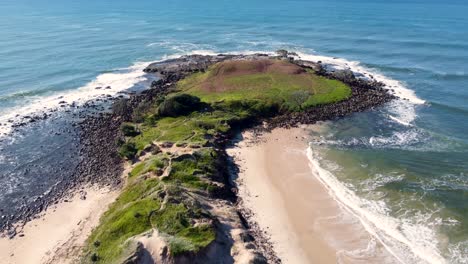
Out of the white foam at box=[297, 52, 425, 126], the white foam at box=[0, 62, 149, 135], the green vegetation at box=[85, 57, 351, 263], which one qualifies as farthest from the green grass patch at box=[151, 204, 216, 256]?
the white foam at box=[297, 52, 425, 126]

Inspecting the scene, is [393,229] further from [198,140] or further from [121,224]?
[198,140]

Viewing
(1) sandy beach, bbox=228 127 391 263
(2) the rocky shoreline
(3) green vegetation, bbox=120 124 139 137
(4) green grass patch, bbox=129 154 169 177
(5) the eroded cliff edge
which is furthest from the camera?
(3) green vegetation, bbox=120 124 139 137

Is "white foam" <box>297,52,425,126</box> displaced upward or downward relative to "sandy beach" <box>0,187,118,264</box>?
upward

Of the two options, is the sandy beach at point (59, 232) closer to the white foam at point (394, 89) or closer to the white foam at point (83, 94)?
the white foam at point (83, 94)

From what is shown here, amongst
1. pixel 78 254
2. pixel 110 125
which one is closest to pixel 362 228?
pixel 78 254

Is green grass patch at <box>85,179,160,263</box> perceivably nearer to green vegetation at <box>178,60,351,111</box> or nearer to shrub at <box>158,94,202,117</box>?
shrub at <box>158,94,202,117</box>

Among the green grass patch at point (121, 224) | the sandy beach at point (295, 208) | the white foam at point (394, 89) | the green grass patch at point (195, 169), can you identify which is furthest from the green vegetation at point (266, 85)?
the green grass patch at point (121, 224)

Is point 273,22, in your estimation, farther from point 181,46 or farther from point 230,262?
point 230,262
